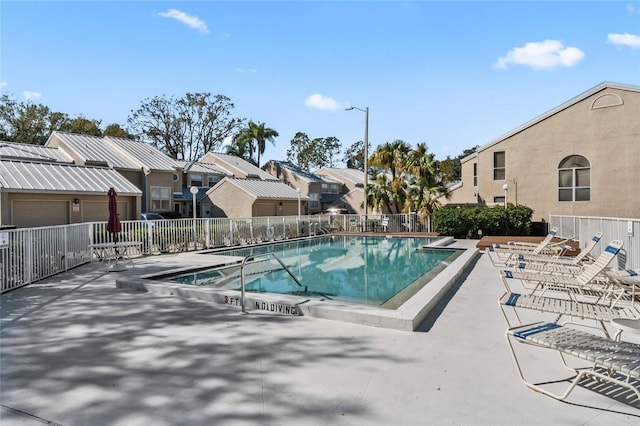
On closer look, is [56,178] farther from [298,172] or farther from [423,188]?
[298,172]

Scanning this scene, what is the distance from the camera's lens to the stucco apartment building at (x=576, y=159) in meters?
20.1

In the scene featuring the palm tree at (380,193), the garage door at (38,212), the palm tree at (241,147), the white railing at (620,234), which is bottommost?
the white railing at (620,234)

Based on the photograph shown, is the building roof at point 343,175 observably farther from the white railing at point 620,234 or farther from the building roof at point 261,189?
the white railing at point 620,234

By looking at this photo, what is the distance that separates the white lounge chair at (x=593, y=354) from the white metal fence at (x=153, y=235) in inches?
351

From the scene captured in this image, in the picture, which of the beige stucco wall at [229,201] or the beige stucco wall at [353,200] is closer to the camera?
the beige stucco wall at [229,201]

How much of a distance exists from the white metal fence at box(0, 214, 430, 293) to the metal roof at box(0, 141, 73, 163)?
514 inches

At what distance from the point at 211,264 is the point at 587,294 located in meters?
9.26

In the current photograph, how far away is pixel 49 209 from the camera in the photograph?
19281 mm

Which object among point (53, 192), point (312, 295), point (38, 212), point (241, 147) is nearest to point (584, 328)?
point (312, 295)

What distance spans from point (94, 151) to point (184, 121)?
24326 mm

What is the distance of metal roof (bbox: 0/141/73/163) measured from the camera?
75.1 feet

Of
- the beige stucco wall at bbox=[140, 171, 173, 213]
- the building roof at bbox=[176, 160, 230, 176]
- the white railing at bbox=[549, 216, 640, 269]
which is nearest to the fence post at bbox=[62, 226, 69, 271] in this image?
the white railing at bbox=[549, 216, 640, 269]

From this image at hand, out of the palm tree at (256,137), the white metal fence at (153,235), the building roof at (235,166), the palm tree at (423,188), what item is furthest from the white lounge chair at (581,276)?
the palm tree at (256,137)

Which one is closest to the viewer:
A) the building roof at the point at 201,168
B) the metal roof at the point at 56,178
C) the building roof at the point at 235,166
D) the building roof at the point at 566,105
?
the metal roof at the point at 56,178
